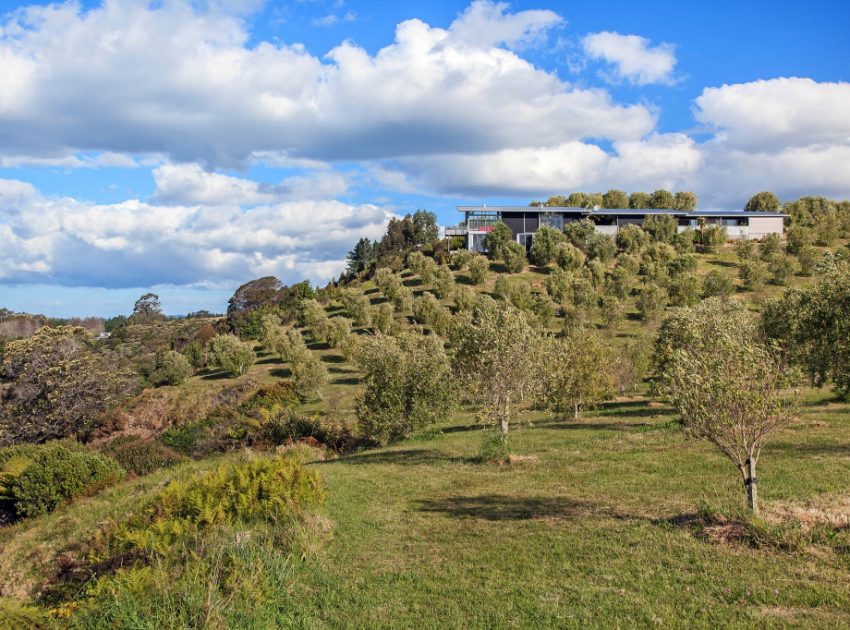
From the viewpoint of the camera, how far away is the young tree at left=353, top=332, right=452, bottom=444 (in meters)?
32.0

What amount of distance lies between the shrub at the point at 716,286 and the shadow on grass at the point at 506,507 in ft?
220

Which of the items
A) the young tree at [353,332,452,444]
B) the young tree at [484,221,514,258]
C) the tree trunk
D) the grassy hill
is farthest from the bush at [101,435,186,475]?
the young tree at [484,221,514,258]

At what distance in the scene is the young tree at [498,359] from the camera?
2455 cm

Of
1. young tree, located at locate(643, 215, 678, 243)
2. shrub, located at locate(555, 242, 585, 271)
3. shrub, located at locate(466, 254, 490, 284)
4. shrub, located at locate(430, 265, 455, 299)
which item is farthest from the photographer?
young tree, located at locate(643, 215, 678, 243)

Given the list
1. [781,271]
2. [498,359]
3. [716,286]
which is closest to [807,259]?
[781,271]

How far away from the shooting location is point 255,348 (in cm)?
8444

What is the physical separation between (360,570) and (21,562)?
1524 centimetres

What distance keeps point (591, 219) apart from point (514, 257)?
3028 centimetres

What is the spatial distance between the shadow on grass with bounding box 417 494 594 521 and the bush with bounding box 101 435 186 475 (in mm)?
21295

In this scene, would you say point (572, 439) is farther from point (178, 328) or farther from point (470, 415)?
point (178, 328)

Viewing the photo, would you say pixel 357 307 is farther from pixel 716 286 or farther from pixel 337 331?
pixel 716 286

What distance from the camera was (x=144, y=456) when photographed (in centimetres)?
3428

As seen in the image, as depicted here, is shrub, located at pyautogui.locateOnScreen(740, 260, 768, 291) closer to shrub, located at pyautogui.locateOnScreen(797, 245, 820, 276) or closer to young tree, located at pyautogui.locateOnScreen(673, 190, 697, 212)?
shrub, located at pyautogui.locateOnScreen(797, 245, 820, 276)

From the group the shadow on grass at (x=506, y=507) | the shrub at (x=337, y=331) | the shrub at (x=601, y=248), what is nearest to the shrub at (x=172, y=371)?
the shrub at (x=337, y=331)
